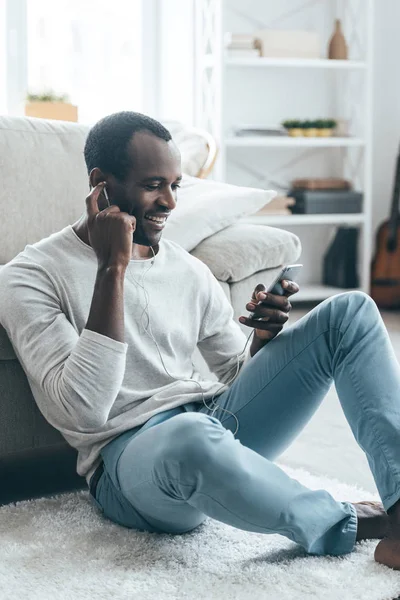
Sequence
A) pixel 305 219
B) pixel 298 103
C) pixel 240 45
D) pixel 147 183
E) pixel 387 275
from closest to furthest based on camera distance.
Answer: pixel 147 183 < pixel 240 45 < pixel 305 219 < pixel 387 275 < pixel 298 103

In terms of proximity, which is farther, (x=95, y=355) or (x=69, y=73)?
(x=69, y=73)

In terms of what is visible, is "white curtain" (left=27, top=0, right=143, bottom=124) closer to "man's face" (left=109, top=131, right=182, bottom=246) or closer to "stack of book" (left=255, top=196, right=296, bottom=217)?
"stack of book" (left=255, top=196, right=296, bottom=217)

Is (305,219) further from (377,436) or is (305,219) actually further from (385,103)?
(377,436)

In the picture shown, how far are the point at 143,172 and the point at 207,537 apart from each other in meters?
0.66

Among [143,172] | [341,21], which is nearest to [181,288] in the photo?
[143,172]

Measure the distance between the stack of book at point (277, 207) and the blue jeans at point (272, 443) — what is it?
2868 millimetres

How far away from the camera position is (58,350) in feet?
4.91

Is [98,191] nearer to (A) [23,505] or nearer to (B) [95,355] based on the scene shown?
(B) [95,355]

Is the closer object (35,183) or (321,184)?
(35,183)

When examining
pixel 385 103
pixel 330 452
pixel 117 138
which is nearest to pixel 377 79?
pixel 385 103

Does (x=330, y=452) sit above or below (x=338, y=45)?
below

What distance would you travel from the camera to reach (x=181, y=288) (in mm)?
1722

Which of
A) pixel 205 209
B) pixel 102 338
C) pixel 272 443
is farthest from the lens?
pixel 205 209

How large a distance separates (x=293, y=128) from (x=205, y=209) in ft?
7.69
